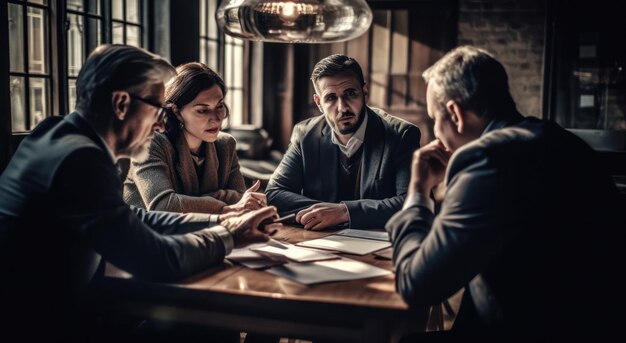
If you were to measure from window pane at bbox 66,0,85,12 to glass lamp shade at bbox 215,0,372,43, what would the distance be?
65.1 inches

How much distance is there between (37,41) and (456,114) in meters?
2.37

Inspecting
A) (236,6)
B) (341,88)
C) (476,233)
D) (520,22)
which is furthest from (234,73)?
(476,233)

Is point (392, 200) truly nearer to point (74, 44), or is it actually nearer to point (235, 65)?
point (74, 44)

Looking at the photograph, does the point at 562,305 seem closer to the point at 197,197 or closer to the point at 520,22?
the point at 197,197

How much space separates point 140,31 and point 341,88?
189 cm

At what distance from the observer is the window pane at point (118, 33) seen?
383cm

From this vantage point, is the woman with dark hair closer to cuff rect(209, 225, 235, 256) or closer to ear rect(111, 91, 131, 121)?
cuff rect(209, 225, 235, 256)

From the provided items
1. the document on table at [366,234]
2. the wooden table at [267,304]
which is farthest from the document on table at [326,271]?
the document on table at [366,234]

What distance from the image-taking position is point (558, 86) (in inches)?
202

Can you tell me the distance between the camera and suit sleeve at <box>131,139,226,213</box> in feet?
7.94

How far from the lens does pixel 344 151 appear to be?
2764 mm

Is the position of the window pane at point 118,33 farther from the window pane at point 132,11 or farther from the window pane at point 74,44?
the window pane at point 74,44

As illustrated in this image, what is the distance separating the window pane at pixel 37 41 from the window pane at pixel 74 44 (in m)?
0.21

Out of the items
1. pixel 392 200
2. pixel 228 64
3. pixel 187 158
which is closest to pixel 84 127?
pixel 187 158
